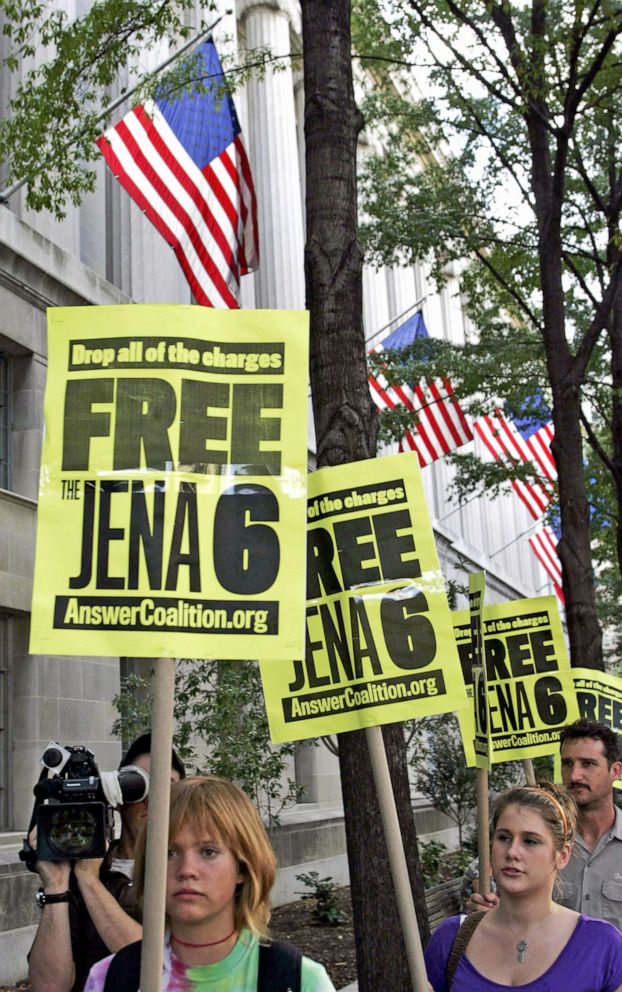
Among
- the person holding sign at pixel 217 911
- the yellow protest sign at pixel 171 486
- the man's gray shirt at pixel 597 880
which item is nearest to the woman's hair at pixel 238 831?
the person holding sign at pixel 217 911

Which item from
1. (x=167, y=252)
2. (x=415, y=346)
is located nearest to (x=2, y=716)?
(x=167, y=252)

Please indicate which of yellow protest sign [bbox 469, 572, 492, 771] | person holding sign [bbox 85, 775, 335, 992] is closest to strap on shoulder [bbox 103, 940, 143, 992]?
person holding sign [bbox 85, 775, 335, 992]

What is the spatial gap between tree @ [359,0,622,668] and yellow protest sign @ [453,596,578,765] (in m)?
6.51

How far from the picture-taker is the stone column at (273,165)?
25750mm

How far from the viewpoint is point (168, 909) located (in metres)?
3.18

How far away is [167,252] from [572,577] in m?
8.12

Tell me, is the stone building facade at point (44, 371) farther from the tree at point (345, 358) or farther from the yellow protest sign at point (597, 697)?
the tree at point (345, 358)

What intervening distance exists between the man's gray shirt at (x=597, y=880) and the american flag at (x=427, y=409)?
48.5ft

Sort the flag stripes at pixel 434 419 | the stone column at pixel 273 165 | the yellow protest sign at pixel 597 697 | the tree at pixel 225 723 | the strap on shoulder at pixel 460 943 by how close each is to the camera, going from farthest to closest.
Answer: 1. the stone column at pixel 273 165
2. the flag stripes at pixel 434 419
3. the tree at pixel 225 723
4. the yellow protest sign at pixel 597 697
5. the strap on shoulder at pixel 460 943

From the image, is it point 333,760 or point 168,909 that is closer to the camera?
point 168,909

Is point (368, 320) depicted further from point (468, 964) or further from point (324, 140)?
point (468, 964)

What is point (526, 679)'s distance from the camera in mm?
7289

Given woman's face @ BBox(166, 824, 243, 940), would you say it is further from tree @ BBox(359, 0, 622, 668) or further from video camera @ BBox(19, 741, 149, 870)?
tree @ BBox(359, 0, 622, 668)

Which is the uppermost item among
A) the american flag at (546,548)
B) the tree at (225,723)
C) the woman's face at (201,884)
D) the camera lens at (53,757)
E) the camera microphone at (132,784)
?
the american flag at (546,548)
